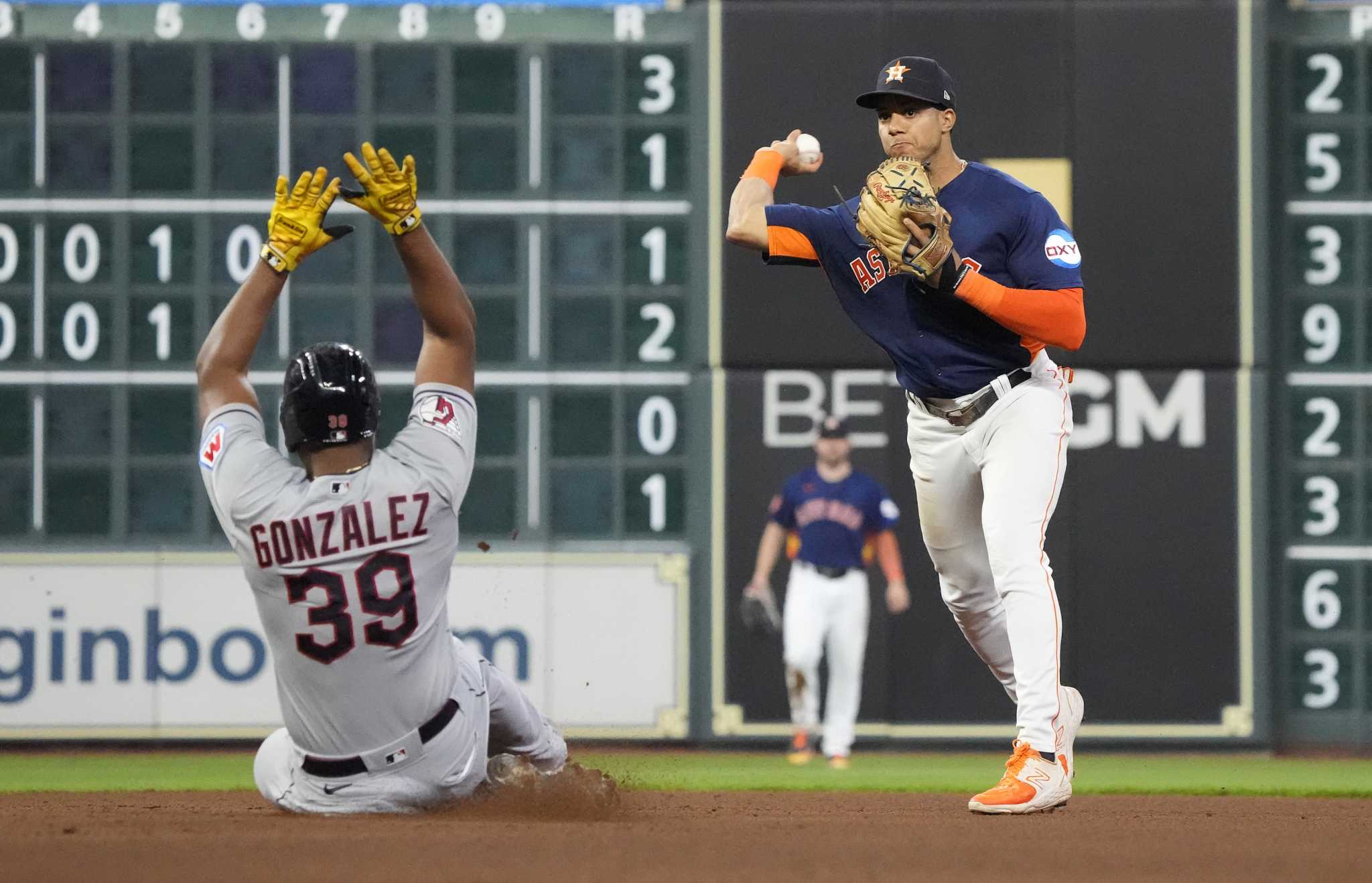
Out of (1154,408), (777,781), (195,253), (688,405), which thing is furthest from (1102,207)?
(195,253)

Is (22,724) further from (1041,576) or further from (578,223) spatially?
(1041,576)

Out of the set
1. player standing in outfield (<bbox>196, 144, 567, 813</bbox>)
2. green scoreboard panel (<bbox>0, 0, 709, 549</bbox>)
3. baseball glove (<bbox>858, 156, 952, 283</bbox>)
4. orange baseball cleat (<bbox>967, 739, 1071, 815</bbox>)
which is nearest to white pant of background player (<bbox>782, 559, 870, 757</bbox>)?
green scoreboard panel (<bbox>0, 0, 709, 549</bbox>)

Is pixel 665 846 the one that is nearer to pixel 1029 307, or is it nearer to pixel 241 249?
pixel 1029 307

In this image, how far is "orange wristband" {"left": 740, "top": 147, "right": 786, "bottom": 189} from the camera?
4.88m

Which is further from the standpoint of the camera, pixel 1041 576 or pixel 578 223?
pixel 578 223

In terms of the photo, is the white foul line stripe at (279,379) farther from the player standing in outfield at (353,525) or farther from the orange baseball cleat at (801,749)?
the player standing in outfield at (353,525)

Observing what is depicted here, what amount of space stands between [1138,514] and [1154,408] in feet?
1.82

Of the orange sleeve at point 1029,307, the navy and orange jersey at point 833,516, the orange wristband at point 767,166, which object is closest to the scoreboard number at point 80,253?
the navy and orange jersey at point 833,516

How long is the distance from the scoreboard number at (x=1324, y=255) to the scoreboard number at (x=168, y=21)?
5.98m

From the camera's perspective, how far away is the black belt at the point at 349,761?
4.07m

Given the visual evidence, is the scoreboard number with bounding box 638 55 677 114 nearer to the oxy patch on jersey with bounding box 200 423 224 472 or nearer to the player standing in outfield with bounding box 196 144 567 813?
the player standing in outfield with bounding box 196 144 567 813

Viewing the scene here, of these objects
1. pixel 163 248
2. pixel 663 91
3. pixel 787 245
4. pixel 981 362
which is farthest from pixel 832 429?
pixel 981 362

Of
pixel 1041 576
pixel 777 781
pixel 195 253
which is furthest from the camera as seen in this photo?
pixel 195 253

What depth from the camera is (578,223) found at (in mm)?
9320
